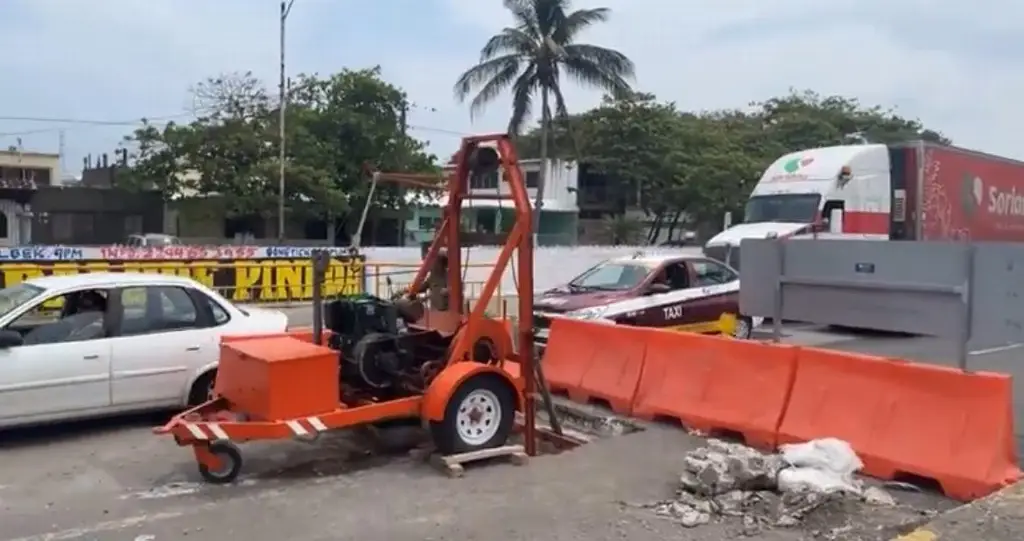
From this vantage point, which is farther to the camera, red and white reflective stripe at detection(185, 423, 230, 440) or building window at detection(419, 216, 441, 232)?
building window at detection(419, 216, 441, 232)

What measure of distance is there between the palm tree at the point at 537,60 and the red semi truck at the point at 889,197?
64.6 feet

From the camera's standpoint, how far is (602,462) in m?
7.75

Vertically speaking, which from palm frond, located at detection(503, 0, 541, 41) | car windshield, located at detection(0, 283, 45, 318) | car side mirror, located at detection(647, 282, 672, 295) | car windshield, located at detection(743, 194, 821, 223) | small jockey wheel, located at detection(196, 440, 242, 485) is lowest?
small jockey wheel, located at detection(196, 440, 242, 485)

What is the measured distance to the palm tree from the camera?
136 ft

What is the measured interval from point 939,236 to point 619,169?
29.3 metres

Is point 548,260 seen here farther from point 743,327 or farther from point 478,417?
point 478,417

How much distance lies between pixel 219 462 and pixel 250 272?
15.9 m

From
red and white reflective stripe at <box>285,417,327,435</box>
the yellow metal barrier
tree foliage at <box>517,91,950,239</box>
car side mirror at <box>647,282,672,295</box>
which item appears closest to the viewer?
red and white reflective stripe at <box>285,417,327,435</box>

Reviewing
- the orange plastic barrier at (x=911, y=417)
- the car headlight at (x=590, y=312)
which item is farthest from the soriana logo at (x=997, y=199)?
the orange plastic barrier at (x=911, y=417)

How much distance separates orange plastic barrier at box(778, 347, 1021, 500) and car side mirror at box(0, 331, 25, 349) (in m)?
6.32

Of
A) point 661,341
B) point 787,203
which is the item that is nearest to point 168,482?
point 661,341

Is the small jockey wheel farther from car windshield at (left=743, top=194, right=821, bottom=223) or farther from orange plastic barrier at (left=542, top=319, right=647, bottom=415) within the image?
car windshield at (left=743, top=194, right=821, bottom=223)

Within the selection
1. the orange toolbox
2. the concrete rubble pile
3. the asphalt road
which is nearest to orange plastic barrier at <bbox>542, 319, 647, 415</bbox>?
the asphalt road

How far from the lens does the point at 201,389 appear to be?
9117mm
